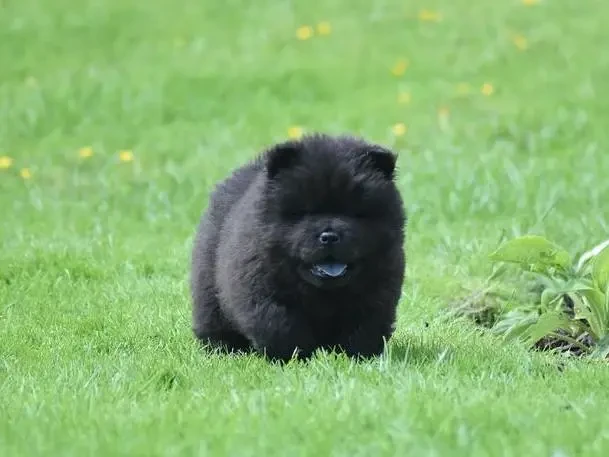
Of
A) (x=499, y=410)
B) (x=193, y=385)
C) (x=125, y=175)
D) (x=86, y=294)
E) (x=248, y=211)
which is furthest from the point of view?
(x=125, y=175)

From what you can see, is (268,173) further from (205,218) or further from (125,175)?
(125,175)

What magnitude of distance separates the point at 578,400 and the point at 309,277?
4.29 ft

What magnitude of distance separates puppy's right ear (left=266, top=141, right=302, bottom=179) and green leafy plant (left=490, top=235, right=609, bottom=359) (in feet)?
4.29

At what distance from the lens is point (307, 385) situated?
4945mm

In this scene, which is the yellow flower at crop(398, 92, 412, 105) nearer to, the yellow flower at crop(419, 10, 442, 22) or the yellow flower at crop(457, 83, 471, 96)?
the yellow flower at crop(457, 83, 471, 96)

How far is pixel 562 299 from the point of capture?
264 inches

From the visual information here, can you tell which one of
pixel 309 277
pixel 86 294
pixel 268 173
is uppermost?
pixel 268 173

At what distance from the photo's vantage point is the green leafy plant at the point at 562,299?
6.29 meters

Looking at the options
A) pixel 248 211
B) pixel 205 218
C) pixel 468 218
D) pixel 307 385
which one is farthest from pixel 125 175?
pixel 307 385

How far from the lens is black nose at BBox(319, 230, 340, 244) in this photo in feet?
17.2

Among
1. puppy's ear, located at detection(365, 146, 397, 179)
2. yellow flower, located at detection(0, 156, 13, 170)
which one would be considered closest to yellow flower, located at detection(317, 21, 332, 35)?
yellow flower, located at detection(0, 156, 13, 170)

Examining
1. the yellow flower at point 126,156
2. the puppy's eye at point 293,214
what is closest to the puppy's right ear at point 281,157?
the puppy's eye at point 293,214

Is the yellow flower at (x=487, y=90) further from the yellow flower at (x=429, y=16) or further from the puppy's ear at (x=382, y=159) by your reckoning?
the puppy's ear at (x=382, y=159)

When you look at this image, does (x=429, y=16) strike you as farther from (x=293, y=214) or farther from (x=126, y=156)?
(x=293, y=214)
